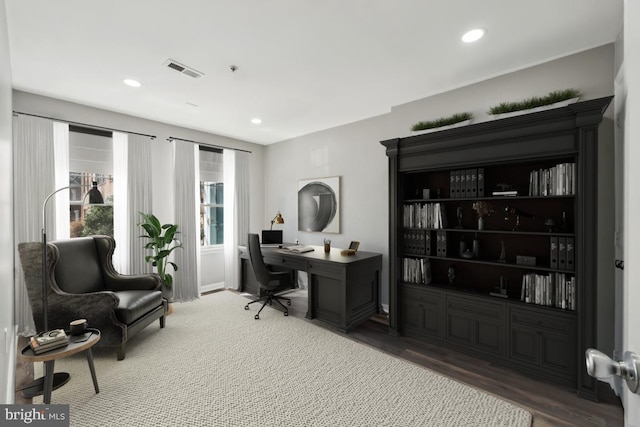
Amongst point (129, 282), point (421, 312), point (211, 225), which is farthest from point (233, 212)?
point (421, 312)

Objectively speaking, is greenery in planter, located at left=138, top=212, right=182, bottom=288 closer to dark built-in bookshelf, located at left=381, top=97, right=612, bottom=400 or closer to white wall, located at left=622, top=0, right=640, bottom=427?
dark built-in bookshelf, located at left=381, top=97, right=612, bottom=400

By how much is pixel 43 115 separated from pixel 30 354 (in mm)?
2949

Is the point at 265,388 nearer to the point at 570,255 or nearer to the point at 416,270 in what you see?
the point at 416,270

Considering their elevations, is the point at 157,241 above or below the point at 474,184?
below

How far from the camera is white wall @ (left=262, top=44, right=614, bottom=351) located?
2.38m

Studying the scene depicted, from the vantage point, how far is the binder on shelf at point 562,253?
7.65 feet

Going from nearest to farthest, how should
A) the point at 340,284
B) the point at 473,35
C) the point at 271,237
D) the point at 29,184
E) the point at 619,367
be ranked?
the point at 619,367, the point at 473,35, the point at 29,184, the point at 340,284, the point at 271,237

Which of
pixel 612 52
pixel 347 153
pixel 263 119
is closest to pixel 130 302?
pixel 263 119

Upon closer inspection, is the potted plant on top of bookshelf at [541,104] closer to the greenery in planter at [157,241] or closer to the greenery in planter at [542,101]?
the greenery in planter at [542,101]

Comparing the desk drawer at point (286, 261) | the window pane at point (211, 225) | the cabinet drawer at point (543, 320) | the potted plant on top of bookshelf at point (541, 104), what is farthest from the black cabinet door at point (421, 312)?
the window pane at point (211, 225)

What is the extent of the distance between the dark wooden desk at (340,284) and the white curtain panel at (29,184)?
2.86 m

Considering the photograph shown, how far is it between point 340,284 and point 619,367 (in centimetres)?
285

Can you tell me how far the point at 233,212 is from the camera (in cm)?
532

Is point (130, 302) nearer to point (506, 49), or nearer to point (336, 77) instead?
point (336, 77)
